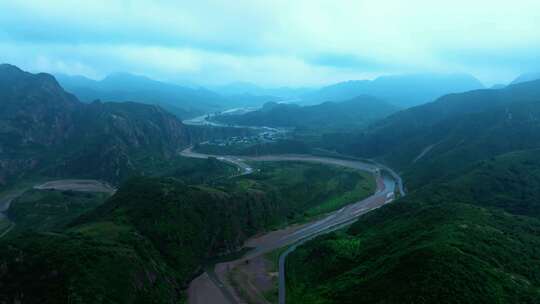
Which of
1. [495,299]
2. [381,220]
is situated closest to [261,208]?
[381,220]

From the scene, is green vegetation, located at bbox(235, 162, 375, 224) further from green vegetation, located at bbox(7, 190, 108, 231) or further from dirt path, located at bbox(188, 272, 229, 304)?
green vegetation, located at bbox(7, 190, 108, 231)

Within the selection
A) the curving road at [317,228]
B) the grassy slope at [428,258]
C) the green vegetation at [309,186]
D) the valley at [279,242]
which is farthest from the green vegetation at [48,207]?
the grassy slope at [428,258]

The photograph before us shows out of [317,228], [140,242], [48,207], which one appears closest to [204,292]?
[140,242]

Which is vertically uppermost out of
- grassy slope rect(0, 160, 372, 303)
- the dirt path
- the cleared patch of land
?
grassy slope rect(0, 160, 372, 303)

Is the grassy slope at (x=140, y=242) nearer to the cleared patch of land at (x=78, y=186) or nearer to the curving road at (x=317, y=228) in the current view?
the curving road at (x=317, y=228)

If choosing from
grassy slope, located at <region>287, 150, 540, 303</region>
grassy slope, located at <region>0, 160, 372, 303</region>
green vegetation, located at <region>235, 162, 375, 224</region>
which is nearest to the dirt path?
grassy slope, located at <region>0, 160, 372, 303</region>

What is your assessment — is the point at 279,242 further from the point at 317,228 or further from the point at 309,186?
the point at 309,186

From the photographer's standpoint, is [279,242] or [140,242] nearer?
[140,242]

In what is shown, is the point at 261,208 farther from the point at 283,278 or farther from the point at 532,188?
the point at 532,188
